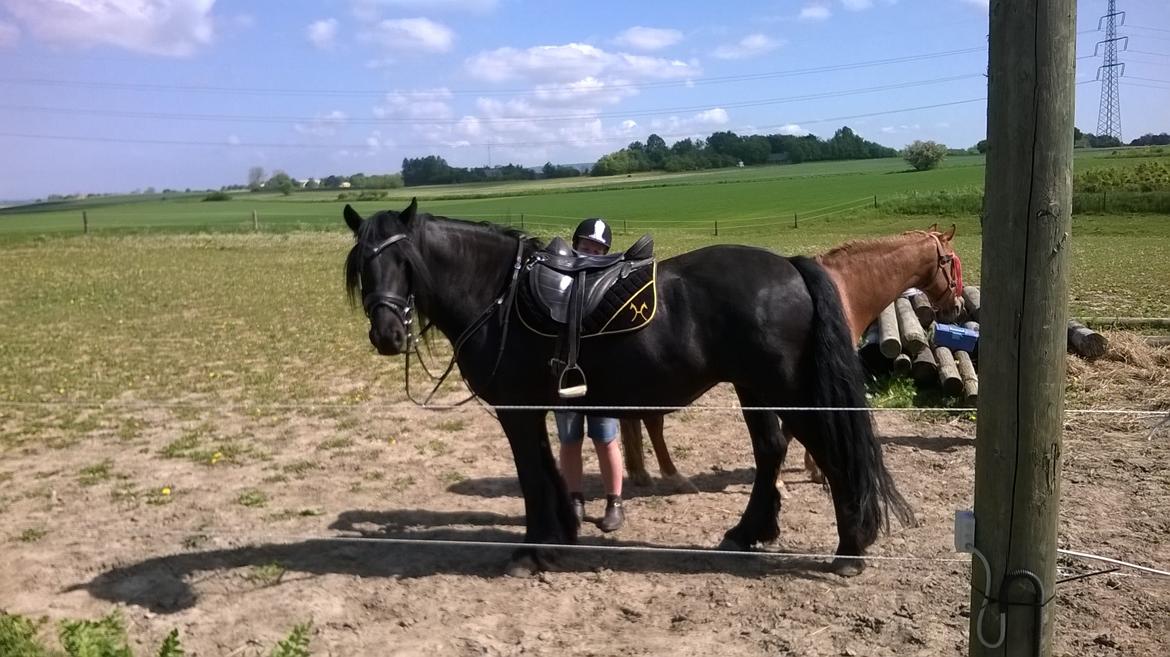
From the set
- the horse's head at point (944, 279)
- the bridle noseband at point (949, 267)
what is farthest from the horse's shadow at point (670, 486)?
the bridle noseband at point (949, 267)

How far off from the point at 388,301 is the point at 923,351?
18.3 feet

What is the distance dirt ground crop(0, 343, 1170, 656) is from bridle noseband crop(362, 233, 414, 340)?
1.22 m

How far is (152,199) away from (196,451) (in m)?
57.9

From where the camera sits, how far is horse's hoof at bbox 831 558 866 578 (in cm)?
448

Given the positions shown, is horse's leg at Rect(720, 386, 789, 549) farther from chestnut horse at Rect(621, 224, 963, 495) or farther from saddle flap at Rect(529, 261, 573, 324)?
saddle flap at Rect(529, 261, 573, 324)

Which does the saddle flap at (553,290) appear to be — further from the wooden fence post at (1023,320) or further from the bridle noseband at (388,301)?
the wooden fence post at (1023,320)

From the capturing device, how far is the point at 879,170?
7194cm

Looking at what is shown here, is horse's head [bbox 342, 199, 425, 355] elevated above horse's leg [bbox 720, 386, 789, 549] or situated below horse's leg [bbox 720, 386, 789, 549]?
above

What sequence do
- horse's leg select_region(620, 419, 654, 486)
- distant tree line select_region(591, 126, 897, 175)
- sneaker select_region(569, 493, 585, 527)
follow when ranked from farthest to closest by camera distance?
distant tree line select_region(591, 126, 897, 175) < horse's leg select_region(620, 419, 654, 486) < sneaker select_region(569, 493, 585, 527)

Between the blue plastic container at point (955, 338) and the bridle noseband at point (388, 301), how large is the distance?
566cm

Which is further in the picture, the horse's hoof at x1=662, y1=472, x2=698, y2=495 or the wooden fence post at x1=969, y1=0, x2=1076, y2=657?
the horse's hoof at x1=662, y1=472, x2=698, y2=495

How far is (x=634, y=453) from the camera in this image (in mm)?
6098

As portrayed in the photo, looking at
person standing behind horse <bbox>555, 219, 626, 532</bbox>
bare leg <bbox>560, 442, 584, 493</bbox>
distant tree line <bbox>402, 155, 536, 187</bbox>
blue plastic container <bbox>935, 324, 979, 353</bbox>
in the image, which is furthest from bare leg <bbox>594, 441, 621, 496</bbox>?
distant tree line <bbox>402, 155, 536, 187</bbox>

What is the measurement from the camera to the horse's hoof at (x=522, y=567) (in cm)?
470
